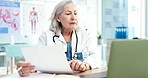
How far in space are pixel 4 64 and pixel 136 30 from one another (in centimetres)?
233

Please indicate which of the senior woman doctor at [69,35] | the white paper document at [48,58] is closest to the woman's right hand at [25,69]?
the white paper document at [48,58]

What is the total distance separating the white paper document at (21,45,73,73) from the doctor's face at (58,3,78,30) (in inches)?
17.3

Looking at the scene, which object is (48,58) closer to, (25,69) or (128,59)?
(25,69)

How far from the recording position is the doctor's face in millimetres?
1354

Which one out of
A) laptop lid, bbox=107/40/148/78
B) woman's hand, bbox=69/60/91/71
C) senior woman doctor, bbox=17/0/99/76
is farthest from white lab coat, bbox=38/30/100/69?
laptop lid, bbox=107/40/148/78

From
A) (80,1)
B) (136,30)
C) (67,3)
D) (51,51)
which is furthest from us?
(80,1)

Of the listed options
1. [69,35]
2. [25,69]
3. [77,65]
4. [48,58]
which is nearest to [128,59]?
[77,65]

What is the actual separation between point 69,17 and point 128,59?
52 centimetres

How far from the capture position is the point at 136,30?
13.0 feet

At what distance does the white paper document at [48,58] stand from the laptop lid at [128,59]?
0.20 meters

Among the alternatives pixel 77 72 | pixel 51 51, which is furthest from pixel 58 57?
pixel 77 72

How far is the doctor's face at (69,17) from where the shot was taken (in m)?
1.35

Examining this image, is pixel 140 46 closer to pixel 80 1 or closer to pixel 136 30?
pixel 136 30

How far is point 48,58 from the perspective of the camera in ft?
3.03
